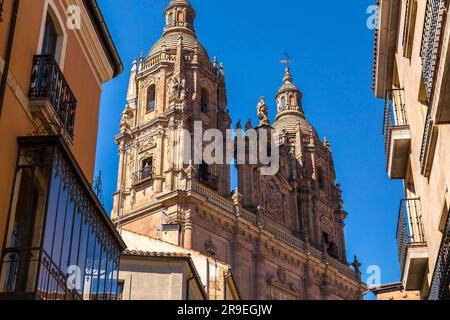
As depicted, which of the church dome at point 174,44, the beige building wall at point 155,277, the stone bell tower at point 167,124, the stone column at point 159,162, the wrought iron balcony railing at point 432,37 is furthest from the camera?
the church dome at point 174,44

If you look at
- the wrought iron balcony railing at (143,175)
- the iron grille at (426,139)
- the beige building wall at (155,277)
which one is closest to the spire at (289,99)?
the wrought iron balcony railing at (143,175)

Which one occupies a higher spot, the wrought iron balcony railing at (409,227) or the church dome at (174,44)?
the church dome at (174,44)

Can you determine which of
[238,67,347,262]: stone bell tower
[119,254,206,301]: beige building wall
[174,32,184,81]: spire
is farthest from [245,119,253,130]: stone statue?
[119,254,206,301]: beige building wall

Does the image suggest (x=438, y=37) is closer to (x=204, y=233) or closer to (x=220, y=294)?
(x=220, y=294)

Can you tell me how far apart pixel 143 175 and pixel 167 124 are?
9.47 ft

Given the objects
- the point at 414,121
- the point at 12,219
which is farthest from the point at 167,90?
the point at 12,219

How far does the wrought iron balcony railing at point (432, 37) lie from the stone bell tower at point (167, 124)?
25.8 m

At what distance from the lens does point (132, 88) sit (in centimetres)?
4428

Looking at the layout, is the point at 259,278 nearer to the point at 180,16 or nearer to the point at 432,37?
the point at 180,16

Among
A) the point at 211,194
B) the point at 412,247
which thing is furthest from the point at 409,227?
the point at 211,194

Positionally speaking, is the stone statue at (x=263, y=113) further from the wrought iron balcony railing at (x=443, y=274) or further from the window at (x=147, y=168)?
the wrought iron balcony railing at (x=443, y=274)

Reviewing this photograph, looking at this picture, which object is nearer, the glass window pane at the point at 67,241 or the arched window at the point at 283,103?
the glass window pane at the point at 67,241

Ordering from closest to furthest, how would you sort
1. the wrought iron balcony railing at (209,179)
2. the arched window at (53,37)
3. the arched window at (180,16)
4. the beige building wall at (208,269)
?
the arched window at (53,37), the beige building wall at (208,269), the wrought iron balcony railing at (209,179), the arched window at (180,16)

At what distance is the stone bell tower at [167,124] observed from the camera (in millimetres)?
37625
